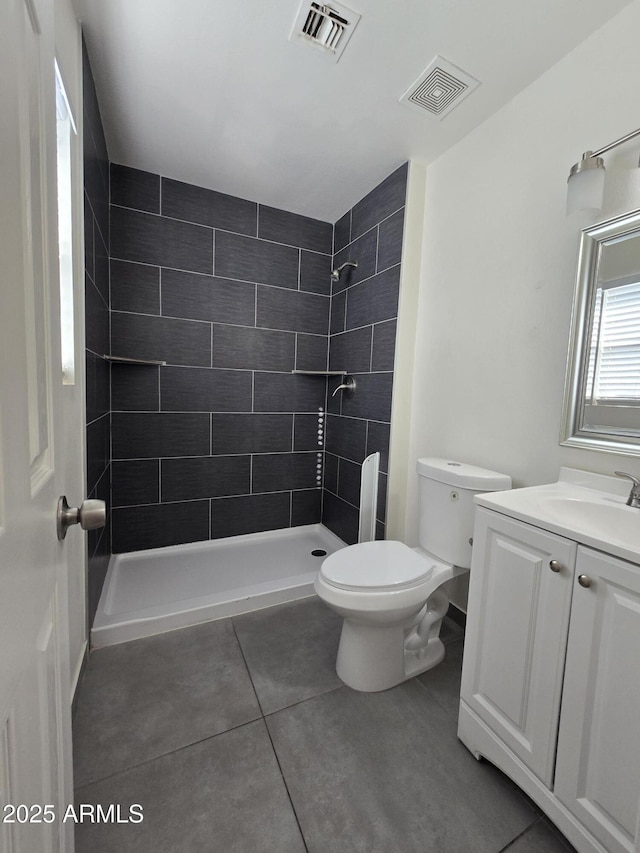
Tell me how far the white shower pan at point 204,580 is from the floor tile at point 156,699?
0.09 metres

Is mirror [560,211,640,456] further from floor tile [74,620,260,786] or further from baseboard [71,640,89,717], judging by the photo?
baseboard [71,640,89,717]

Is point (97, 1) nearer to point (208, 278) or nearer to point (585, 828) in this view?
point (208, 278)

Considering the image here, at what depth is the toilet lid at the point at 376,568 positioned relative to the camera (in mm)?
1329

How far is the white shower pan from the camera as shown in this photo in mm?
1711

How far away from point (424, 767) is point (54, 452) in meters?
1.37

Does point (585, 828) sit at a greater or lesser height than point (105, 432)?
lesser

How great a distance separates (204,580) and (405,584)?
131 centimetres

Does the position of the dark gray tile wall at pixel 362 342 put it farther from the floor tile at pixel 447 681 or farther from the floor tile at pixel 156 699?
the floor tile at pixel 156 699

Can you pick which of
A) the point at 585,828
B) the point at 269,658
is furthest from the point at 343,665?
the point at 585,828

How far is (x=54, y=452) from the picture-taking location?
0.62m

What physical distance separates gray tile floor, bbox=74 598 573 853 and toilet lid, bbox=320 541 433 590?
17.9 inches

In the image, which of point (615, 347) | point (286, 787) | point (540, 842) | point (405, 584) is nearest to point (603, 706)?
point (540, 842)

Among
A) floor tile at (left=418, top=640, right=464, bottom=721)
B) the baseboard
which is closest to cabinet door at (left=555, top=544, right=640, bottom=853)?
floor tile at (left=418, top=640, right=464, bottom=721)

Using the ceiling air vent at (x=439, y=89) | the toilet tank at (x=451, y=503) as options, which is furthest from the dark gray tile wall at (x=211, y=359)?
the toilet tank at (x=451, y=503)
